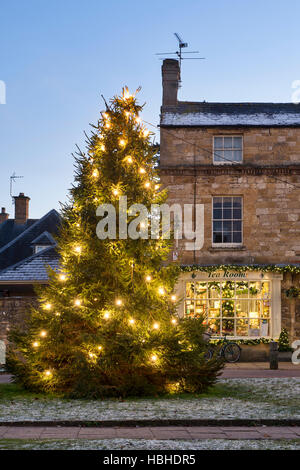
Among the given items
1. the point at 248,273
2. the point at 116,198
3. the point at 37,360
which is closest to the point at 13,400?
the point at 37,360

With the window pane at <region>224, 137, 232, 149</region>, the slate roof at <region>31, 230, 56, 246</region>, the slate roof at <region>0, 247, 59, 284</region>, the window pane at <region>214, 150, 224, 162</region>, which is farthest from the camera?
the slate roof at <region>31, 230, 56, 246</region>

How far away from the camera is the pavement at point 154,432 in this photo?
26.3 feet

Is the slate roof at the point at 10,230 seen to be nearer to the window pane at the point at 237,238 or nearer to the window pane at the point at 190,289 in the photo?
the window pane at the point at 190,289

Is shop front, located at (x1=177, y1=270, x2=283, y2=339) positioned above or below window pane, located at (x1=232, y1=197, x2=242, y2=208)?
below

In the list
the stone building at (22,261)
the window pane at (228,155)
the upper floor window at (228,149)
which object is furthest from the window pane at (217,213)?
the stone building at (22,261)

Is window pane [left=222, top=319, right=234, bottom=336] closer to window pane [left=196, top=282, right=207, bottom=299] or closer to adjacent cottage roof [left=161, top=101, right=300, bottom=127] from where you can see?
window pane [left=196, top=282, right=207, bottom=299]

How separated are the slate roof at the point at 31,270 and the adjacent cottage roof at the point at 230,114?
25.3ft

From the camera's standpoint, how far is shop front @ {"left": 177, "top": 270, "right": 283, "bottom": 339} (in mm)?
21516

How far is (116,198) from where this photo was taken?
41.0 ft

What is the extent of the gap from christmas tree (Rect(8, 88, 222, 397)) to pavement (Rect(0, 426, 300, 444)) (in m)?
2.83

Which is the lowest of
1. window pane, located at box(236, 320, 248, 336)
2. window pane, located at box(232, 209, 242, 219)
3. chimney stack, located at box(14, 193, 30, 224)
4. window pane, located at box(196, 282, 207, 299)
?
window pane, located at box(236, 320, 248, 336)

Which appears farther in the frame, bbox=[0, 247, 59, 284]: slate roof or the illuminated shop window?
bbox=[0, 247, 59, 284]: slate roof

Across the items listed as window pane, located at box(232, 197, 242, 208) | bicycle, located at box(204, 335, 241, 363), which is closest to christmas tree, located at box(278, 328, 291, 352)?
bicycle, located at box(204, 335, 241, 363)

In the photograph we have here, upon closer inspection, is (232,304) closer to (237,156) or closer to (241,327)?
(241,327)
